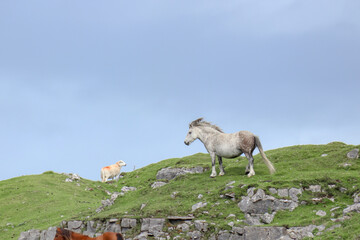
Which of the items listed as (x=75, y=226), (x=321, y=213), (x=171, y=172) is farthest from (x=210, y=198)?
(x=171, y=172)

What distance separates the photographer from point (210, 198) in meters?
24.9

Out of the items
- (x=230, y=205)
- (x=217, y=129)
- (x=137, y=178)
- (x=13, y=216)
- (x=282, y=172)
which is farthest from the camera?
(x=137, y=178)

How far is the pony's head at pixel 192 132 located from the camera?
32125mm

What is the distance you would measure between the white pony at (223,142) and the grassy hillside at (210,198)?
1.16 metres

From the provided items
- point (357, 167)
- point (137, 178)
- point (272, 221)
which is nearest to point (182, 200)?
point (272, 221)

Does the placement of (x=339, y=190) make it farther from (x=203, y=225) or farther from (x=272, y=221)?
(x=203, y=225)

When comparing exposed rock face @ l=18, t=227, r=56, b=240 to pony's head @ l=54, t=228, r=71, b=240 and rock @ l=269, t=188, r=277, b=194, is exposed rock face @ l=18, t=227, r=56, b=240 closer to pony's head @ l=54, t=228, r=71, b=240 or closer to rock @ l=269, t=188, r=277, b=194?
rock @ l=269, t=188, r=277, b=194

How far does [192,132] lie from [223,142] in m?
3.51

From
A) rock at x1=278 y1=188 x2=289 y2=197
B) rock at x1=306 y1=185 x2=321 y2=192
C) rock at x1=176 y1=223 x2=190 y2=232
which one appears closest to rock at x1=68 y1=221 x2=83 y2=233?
rock at x1=176 y1=223 x2=190 y2=232

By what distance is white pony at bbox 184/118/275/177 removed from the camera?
28.1m

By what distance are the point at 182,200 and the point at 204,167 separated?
13512 millimetres

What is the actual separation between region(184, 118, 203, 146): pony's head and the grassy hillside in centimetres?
271

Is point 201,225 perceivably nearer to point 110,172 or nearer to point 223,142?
point 223,142

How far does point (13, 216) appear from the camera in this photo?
1398 inches
